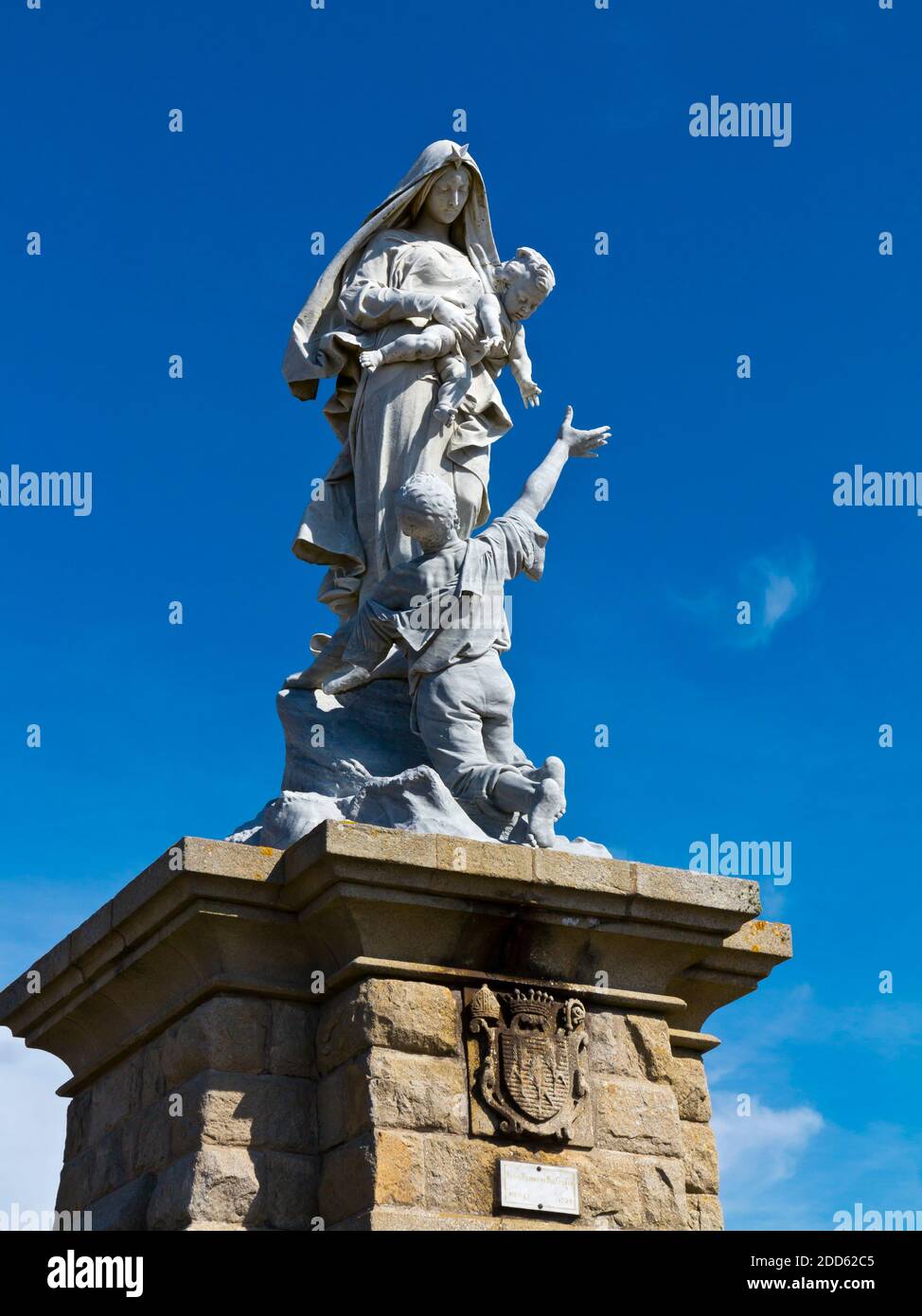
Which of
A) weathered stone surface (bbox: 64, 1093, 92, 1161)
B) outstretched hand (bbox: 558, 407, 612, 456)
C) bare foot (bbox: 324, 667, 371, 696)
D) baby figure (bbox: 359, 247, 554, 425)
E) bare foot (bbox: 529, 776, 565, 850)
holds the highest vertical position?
baby figure (bbox: 359, 247, 554, 425)

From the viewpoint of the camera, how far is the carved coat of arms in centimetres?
701

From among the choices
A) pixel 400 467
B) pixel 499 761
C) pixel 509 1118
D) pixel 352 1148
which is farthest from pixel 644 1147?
pixel 400 467

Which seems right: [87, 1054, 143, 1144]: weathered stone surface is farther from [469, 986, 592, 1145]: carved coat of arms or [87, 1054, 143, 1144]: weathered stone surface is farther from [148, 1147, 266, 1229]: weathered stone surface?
[469, 986, 592, 1145]: carved coat of arms

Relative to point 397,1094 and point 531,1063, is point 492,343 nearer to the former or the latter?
point 531,1063

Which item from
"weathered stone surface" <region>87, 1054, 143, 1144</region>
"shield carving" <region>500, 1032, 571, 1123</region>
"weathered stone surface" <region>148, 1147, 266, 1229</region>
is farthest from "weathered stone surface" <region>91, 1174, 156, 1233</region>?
Result: "shield carving" <region>500, 1032, 571, 1123</region>

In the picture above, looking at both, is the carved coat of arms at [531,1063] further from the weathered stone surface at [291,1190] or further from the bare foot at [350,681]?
the bare foot at [350,681]

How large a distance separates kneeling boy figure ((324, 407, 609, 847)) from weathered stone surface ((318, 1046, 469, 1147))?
4.06 ft

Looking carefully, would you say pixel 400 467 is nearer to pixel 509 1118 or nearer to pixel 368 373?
pixel 368 373

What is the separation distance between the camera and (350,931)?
7117 millimetres

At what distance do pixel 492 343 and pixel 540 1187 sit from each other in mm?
4232

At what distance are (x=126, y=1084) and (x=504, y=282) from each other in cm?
429

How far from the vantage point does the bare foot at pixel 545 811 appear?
7598 millimetres

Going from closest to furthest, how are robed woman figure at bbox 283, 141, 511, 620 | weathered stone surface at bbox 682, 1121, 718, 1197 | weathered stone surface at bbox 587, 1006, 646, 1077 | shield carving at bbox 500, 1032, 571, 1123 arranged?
shield carving at bbox 500, 1032, 571, 1123 → weathered stone surface at bbox 587, 1006, 646, 1077 → weathered stone surface at bbox 682, 1121, 718, 1197 → robed woman figure at bbox 283, 141, 511, 620

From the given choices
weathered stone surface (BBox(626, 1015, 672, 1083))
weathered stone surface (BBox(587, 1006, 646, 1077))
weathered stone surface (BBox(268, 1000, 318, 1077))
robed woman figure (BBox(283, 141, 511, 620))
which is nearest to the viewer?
weathered stone surface (BBox(268, 1000, 318, 1077))
